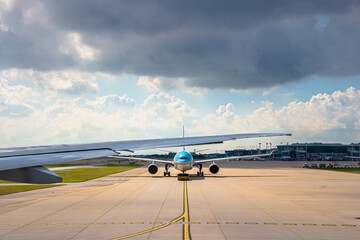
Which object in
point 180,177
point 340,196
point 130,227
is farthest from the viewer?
point 180,177

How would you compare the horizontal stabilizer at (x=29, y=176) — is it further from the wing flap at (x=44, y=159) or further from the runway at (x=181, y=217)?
the runway at (x=181, y=217)

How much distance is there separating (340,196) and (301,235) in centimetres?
1502

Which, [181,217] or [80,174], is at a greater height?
[181,217]

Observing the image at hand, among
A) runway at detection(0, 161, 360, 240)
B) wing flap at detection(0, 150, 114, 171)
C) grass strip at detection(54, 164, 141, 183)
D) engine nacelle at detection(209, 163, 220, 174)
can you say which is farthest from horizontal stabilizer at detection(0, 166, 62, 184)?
engine nacelle at detection(209, 163, 220, 174)

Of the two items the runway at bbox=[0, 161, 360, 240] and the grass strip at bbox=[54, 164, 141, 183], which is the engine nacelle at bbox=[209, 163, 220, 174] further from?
the runway at bbox=[0, 161, 360, 240]

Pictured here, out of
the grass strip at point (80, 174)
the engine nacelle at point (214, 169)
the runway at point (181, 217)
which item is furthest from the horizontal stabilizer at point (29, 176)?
the engine nacelle at point (214, 169)

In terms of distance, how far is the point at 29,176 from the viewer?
25.9 ft

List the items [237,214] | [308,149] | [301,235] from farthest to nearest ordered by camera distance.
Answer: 1. [308,149]
2. [237,214]
3. [301,235]

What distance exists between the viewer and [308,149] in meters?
199

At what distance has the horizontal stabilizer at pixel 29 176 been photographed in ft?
24.8

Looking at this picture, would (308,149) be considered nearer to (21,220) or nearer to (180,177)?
(180,177)

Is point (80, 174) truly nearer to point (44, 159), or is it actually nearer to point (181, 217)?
point (181, 217)

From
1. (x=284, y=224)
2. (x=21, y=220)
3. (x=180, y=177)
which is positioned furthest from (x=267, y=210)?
(x=180, y=177)

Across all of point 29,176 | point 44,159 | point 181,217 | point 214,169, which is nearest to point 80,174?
point 214,169
